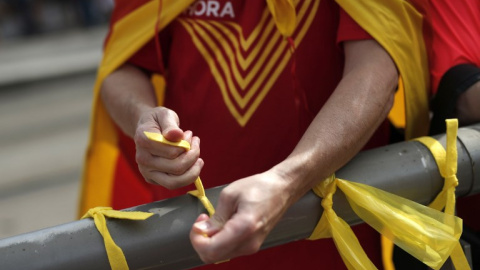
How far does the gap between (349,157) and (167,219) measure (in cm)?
34

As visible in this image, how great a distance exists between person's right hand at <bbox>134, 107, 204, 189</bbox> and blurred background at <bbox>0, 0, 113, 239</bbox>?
3152 millimetres

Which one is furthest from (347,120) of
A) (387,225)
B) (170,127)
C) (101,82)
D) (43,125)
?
(43,125)

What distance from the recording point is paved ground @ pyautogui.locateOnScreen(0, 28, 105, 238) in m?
4.70

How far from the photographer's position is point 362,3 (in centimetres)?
150

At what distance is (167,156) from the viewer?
125 cm

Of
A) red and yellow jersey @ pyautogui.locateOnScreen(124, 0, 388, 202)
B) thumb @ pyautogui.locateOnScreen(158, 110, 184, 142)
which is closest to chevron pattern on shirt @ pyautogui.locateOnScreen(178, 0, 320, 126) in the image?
red and yellow jersey @ pyautogui.locateOnScreen(124, 0, 388, 202)

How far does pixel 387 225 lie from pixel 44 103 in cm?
659

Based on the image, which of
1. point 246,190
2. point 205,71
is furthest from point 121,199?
point 246,190

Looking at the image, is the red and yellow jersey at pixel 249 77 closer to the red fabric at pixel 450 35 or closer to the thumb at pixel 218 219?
the red fabric at pixel 450 35

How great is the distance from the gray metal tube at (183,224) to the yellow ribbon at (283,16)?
34 centimetres

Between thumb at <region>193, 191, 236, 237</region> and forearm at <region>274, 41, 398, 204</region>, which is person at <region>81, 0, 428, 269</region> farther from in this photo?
thumb at <region>193, 191, 236, 237</region>

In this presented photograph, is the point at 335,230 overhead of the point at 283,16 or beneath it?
beneath

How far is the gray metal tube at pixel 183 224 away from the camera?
1.14 meters

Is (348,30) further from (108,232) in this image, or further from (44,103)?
(44,103)
